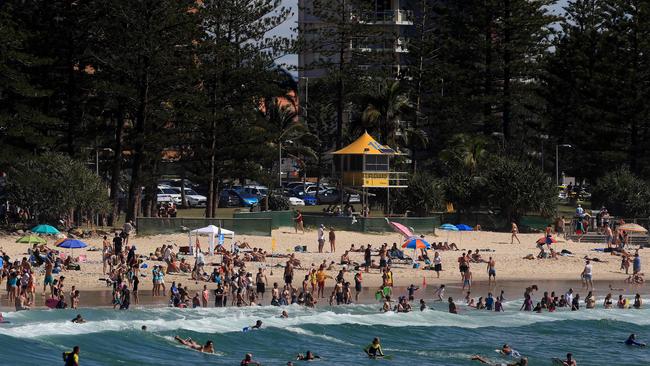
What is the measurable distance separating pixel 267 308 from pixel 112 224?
1632 cm

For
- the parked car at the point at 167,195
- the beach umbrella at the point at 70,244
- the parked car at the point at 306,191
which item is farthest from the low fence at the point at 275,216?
the parked car at the point at 306,191

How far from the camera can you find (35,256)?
36125 mm

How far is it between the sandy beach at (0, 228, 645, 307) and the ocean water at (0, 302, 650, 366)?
222 cm

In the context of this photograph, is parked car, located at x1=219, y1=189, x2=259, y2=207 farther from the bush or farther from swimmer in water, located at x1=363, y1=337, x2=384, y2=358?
swimmer in water, located at x1=363, y1=337, x2=384, y2=358

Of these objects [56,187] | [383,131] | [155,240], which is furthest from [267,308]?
[383,131]

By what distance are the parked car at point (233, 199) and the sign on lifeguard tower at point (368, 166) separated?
899 cm

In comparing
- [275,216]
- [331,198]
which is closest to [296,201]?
[331,198]

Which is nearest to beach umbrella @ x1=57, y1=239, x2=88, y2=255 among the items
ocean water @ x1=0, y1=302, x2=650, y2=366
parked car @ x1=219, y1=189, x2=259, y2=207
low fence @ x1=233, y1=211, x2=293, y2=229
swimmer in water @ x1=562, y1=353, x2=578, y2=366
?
ocean water @ x1=0, y1=302, x2=650, y2=366

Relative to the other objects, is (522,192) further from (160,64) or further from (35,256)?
(35,256)

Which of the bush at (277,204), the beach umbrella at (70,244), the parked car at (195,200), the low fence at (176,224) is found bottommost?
the beach umbrella at (70,244)

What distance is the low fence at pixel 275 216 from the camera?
156 feet

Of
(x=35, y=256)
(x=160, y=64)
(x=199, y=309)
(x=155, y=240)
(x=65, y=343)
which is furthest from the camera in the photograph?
(x=160, y=64)

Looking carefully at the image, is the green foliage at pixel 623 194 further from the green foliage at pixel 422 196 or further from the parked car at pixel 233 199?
the parked car at pixel 233 199

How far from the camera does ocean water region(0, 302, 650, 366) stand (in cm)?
2962
